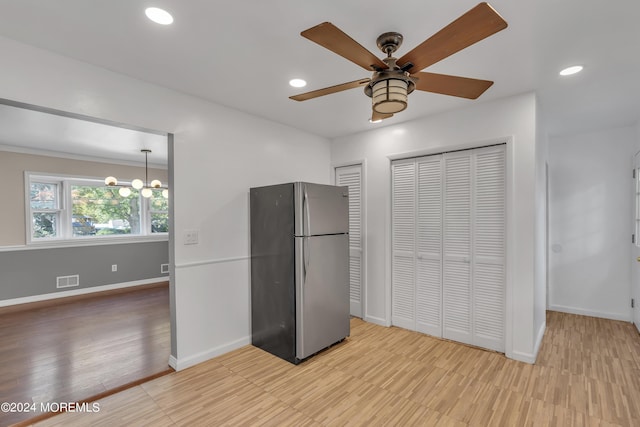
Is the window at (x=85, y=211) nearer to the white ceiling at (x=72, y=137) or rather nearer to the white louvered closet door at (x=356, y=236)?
the white ceiling at (x=72, y=137)

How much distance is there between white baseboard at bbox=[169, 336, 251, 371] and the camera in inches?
Answer: 103

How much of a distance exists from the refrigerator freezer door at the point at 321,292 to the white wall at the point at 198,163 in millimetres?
754

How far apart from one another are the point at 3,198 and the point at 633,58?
292 inches

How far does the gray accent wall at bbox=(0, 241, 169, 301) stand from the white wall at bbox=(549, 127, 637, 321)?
22.5 feet

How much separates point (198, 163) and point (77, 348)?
2.34 metres

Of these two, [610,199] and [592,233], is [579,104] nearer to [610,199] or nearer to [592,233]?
[610,199]

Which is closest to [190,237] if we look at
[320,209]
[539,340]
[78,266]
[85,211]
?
[320,209]

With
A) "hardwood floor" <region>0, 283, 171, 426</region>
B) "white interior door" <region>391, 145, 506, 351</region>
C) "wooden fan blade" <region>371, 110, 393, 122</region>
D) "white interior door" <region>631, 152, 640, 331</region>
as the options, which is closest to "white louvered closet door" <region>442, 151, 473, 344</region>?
"white interior door" <region>391, 145, 506, 351</region>

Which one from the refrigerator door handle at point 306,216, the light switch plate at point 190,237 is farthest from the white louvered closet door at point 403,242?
the light switch plate at point 190,237

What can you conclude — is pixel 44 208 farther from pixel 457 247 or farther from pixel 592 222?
pixel 592 222

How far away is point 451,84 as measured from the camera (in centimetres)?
171

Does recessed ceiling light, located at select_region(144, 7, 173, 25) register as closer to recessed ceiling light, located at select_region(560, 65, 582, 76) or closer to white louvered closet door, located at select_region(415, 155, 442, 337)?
white louvered closet door, located at select_region(415, 155, 442, 337)

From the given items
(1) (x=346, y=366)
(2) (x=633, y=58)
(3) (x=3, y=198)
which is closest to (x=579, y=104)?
(2) (x=633, y=58)

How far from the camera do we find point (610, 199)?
3727 millimetres
